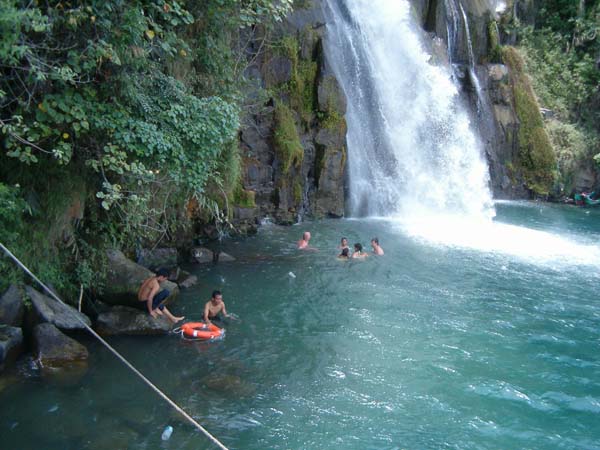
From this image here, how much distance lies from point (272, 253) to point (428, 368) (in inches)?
252

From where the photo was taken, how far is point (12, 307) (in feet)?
23.9

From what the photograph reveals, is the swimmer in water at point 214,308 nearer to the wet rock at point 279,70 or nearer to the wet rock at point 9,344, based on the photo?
the wet rock at point 9,344

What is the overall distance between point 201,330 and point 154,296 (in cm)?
115

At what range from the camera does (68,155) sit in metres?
6.56

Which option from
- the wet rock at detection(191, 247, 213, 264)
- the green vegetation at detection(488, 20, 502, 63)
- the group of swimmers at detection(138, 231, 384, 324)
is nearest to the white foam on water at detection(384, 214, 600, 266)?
the wet rock at detection(191, 247, 213, 264)

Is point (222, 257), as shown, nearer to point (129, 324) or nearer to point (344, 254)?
point (344, 254)

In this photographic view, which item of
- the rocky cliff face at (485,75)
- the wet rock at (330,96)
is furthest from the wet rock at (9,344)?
the rocky cliff face at (485,75)

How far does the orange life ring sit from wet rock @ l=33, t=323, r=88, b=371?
156 cm

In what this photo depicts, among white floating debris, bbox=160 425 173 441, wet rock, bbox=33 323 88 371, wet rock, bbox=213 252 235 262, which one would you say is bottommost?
white floating debris, bbox=160 425 173 441

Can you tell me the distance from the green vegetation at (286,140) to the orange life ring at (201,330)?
8.64 m

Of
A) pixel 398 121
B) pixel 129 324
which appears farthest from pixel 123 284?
pixel 398 121

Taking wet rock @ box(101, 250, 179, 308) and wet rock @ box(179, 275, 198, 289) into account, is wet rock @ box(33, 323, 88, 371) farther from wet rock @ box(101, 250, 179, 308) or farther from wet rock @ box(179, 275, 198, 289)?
wet rock @ box(179, 275, 198, 289)

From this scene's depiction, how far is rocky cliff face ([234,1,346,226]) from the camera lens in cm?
1617

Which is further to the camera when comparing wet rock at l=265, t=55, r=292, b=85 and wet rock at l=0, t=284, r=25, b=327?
wet rock at l=265, t=55, r=292, b=85
